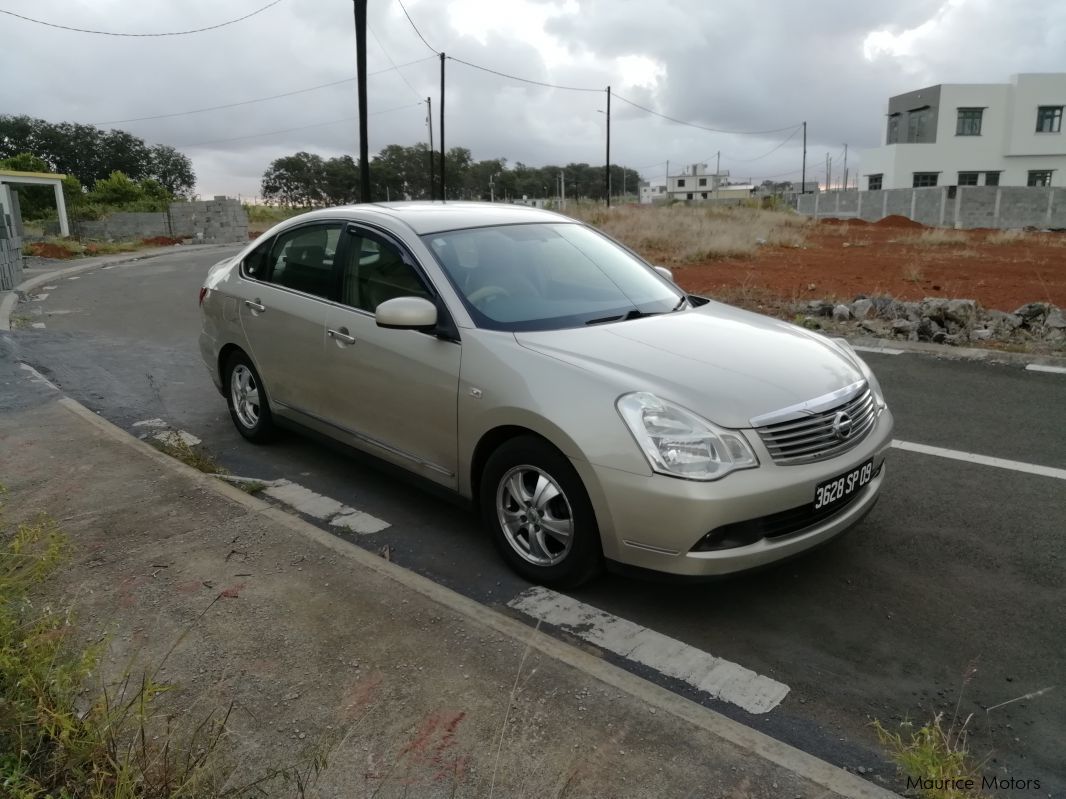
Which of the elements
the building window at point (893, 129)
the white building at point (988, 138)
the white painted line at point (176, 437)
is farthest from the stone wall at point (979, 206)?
the white painted line at point (176, 437)

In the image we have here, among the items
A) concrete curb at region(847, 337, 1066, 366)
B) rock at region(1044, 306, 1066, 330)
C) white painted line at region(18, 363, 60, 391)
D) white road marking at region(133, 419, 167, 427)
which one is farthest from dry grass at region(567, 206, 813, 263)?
white road marking at region(133, 419, 167, 427)

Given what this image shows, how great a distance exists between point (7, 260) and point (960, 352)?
48.5 feet

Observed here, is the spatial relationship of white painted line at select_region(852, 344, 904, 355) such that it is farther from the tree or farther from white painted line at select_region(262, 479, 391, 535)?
the tree

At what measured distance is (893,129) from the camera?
60.7 meters

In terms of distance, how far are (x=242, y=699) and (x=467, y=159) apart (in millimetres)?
96836

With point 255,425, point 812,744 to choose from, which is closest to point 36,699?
point 812,744

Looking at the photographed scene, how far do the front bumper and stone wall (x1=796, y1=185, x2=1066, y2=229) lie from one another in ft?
149

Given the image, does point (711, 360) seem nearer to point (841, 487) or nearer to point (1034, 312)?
point (841, 487)

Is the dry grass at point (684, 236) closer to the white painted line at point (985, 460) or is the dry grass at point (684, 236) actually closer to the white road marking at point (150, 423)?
the white road marking at point (150, 423)

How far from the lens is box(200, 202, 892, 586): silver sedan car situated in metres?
3.20

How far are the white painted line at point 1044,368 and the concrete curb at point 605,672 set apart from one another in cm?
626

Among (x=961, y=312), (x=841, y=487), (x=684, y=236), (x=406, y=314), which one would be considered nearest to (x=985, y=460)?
(x=841, y=487)

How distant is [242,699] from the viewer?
8.79 ft

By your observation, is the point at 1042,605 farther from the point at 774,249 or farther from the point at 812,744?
the point at 774,249
